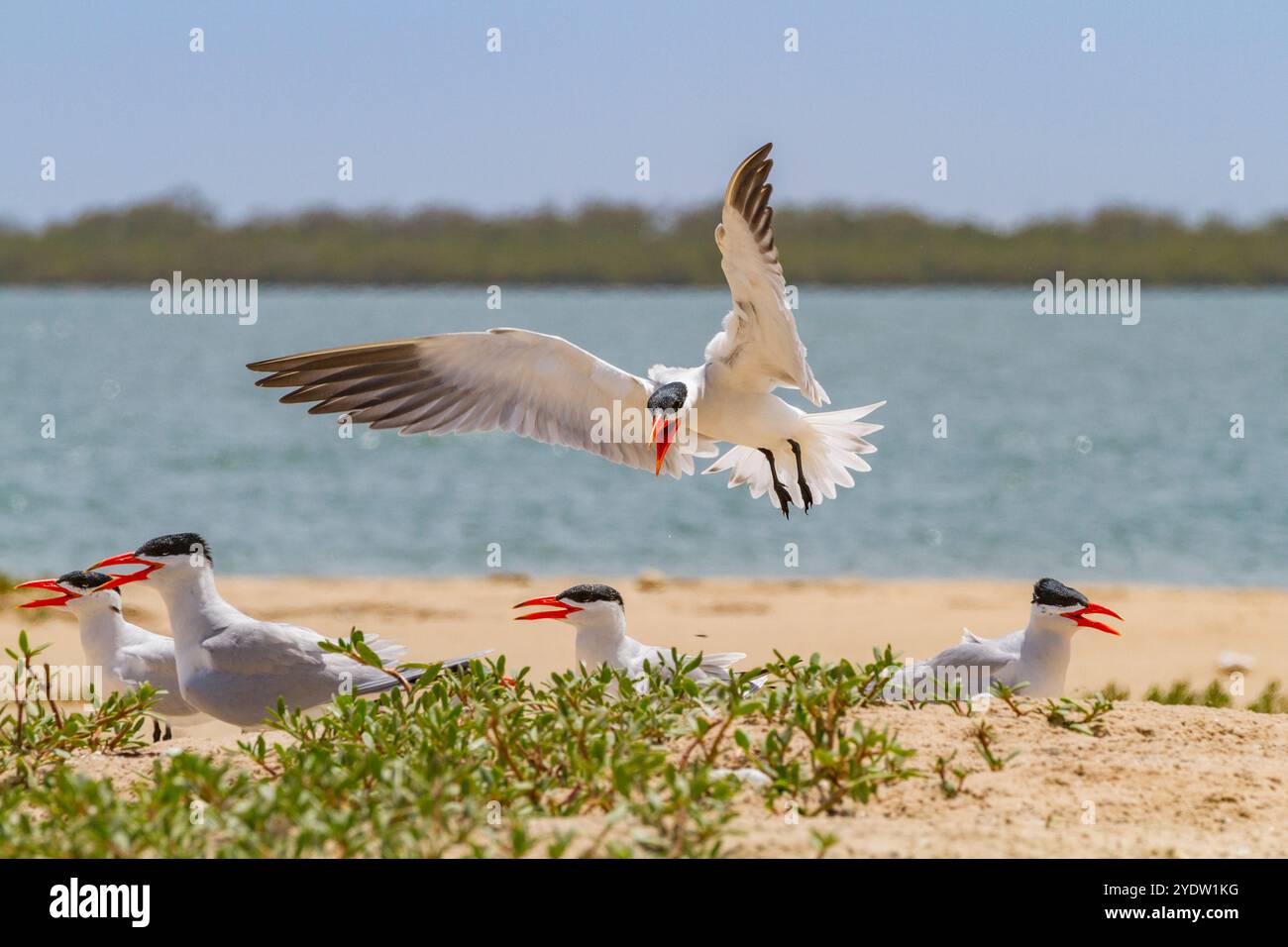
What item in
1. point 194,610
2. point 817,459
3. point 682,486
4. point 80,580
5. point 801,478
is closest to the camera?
point 194,610

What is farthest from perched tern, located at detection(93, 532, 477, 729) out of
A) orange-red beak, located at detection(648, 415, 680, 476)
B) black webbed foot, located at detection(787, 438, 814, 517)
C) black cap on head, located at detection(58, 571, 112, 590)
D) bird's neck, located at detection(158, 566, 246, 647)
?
black webbed foot, located at detection(787, 438, 814, 517)

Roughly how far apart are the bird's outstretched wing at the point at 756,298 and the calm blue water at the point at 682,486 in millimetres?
8292

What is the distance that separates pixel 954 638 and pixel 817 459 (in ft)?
7.80

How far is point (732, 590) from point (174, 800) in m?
8.49

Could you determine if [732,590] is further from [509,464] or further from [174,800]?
Result: [509,464]

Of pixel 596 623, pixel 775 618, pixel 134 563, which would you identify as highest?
pixel 134 563

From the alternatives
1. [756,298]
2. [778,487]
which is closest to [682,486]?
[778,487]

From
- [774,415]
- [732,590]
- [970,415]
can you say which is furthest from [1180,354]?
[774,415]

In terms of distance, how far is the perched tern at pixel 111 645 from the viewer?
18.7 ft

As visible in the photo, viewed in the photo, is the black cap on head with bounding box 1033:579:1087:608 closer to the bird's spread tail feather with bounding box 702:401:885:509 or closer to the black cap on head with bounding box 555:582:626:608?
the black cap on head with bounding box 555:582:626:608

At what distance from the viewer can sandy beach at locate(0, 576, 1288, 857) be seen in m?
3.59

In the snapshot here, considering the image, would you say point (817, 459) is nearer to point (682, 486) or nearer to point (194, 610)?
point (194, 610)

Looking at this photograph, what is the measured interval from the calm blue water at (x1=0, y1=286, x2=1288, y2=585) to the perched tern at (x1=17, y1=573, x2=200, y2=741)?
907 centimetres

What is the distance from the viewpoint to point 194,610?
5332mm
